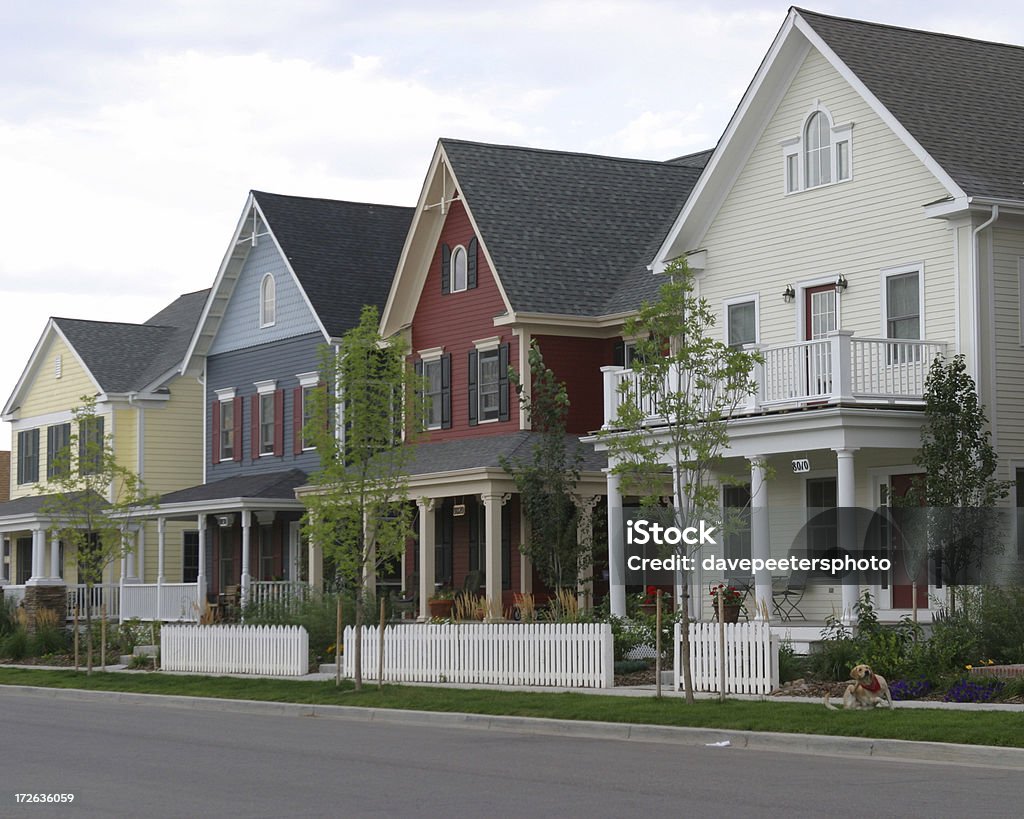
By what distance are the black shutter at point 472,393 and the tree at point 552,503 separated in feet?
11.5

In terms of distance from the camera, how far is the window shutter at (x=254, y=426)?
43.5m

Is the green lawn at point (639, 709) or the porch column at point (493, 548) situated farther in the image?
the porch column at point (493, 548)

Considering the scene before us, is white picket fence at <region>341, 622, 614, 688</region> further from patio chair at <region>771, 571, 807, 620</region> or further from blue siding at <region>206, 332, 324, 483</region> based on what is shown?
blue siding at <region>206, 332, 324, 483</region>

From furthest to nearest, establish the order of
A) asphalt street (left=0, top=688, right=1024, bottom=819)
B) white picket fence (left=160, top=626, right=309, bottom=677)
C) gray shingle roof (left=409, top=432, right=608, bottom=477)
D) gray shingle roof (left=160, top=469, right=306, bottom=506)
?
gray shingle roof (left=160, top=469, right=306, bottom=506) → gray shingle roof (left=409, top=432, right=608, bottom=477) → white picket fence (left=160, top=626, right=309, bottom=677) → asphalt street (left=0, top=688, right=1024, bottom=819)

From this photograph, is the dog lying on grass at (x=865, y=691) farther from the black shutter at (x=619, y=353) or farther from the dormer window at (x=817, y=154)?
the black shutter at (x=619, y=353)

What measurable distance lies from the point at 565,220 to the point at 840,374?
12.4m

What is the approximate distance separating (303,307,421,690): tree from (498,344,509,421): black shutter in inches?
387

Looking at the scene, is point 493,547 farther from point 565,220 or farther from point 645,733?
point 645,733

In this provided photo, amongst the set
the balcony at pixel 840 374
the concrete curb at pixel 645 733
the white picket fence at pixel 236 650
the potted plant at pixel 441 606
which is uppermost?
the balcony at pixel 840 374

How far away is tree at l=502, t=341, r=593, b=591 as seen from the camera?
32.1m

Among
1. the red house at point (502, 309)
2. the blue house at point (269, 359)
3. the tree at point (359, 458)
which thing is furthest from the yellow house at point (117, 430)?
the tree at point (359, 458)

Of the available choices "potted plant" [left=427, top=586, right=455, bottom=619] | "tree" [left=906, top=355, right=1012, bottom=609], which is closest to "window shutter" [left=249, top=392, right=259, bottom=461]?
"potted plant" [left=427, top=586, right=455, bottom=619]

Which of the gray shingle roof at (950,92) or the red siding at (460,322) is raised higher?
the gray shingle roof at (950,92)

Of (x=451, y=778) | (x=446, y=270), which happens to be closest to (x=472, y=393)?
(x=446, y=270)
